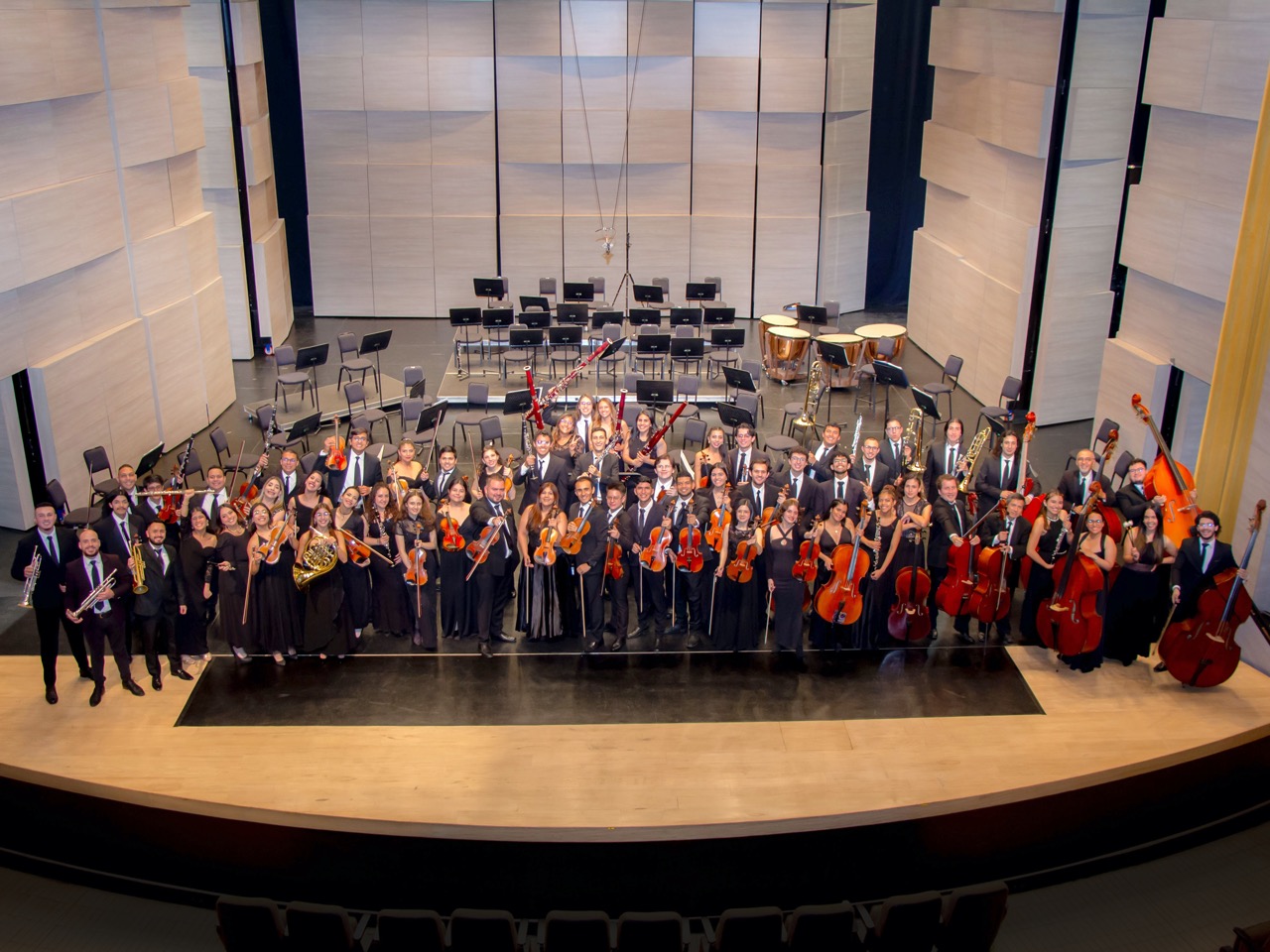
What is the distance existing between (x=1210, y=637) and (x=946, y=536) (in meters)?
1.72

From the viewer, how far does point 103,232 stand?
10.3 m

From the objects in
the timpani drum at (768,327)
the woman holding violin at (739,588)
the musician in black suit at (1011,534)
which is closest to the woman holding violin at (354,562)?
the woman holding violin at (739,588)

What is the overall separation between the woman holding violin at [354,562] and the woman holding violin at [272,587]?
0.33m

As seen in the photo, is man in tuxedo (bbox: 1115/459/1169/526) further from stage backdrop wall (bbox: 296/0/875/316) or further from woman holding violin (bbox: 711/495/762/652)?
stage backdrop wall (bbox: 296/0/875/316)

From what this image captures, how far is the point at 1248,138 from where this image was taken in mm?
8797

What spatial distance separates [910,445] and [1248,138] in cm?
338

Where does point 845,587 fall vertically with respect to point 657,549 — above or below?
below

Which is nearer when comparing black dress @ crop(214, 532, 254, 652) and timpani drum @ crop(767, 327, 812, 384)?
black dress @ crop(214, 532, 254, 652)

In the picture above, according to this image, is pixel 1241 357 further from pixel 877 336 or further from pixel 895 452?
pixel 877 336

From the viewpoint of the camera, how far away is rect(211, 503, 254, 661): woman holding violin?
734 cm

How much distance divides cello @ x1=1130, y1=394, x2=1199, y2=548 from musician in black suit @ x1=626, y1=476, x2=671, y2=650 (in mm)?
3221

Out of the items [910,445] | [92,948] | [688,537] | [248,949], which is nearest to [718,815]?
[688,537]

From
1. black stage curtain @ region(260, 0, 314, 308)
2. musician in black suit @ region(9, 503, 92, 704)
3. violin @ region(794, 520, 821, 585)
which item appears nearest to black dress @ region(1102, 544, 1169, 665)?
violin @ region(794, 520, 821, 585)

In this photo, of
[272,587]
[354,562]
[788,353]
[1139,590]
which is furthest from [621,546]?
[788,353]
